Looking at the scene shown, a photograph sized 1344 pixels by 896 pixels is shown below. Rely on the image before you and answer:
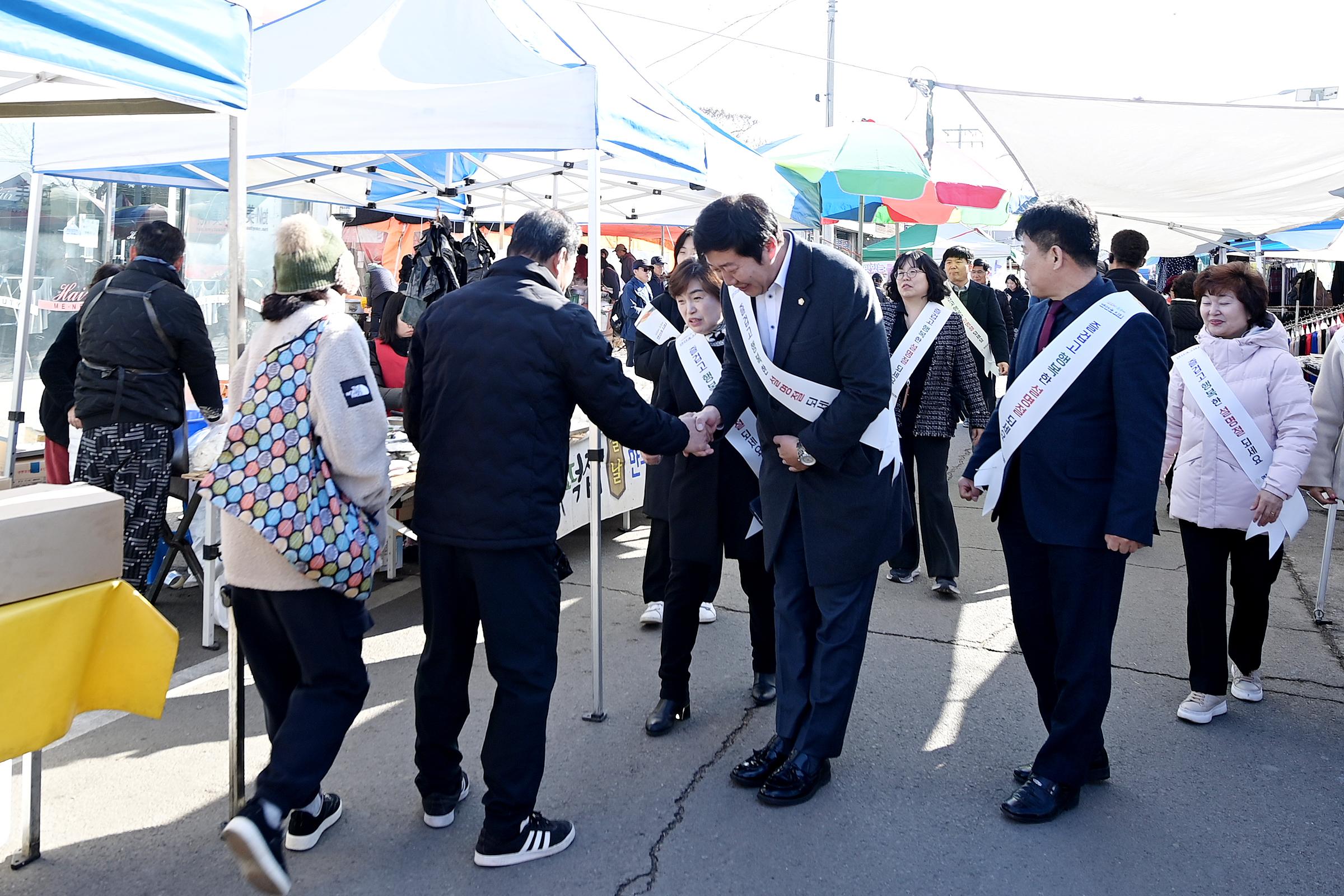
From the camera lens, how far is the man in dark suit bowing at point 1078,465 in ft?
9.80

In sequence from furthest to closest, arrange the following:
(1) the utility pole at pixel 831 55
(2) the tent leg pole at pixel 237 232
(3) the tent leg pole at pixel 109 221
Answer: (1) the utility pole at pixel 831 55 → (3) the tent leg pole at pixel 109 221 → (2) the tent leg pole at pixel 237 232

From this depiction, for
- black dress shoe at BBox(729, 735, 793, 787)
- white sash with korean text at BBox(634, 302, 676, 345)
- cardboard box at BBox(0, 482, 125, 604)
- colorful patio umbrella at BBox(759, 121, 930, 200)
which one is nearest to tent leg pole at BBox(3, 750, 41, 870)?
cardboard box at BBox(0, 482, 125, 604)

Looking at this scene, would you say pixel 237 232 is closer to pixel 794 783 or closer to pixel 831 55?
pixel 794 783

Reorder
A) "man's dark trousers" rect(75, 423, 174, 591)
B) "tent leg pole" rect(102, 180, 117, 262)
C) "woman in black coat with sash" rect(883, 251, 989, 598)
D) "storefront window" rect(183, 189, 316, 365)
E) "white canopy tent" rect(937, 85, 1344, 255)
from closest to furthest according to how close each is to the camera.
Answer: "man's dark trousers" rect(75, 423, 174, 591), "woman in black coat with sash" rect(883, 251, 989, 598), "white canopy tent" rect(937, 85, 1344, 255), "tent leg pole" rect(102, 180, 117, 262), "storefront window" rect(183, 189, 316, 365)

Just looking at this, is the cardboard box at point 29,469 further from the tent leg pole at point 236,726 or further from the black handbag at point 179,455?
the tent leg pole at point 236,726

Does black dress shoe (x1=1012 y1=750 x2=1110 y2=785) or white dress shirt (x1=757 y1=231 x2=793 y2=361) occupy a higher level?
white dress shirt (x1=757 y1=231 x2=793 y2=361)

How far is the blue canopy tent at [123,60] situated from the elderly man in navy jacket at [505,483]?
83cm

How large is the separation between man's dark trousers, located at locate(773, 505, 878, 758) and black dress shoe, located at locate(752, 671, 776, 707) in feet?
2.33

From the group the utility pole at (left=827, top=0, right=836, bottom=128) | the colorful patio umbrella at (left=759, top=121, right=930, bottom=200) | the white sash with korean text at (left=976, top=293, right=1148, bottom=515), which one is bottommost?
the white sash with korean text at (left=976, top=293, right=1148, bottom=515)

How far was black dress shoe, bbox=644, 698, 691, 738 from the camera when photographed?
12.6 feet

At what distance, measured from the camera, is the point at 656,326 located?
4.30 m

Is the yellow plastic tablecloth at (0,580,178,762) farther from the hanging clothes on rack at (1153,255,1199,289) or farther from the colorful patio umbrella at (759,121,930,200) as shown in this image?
the hanging clothes on rack at (1153,255,1199,289)

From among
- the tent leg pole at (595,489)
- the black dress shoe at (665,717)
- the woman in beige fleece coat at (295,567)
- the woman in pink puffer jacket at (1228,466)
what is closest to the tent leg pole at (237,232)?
the woman in beige fleece coat at (295,567)

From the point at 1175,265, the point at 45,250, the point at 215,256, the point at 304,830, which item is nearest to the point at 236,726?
the point at 304,830
